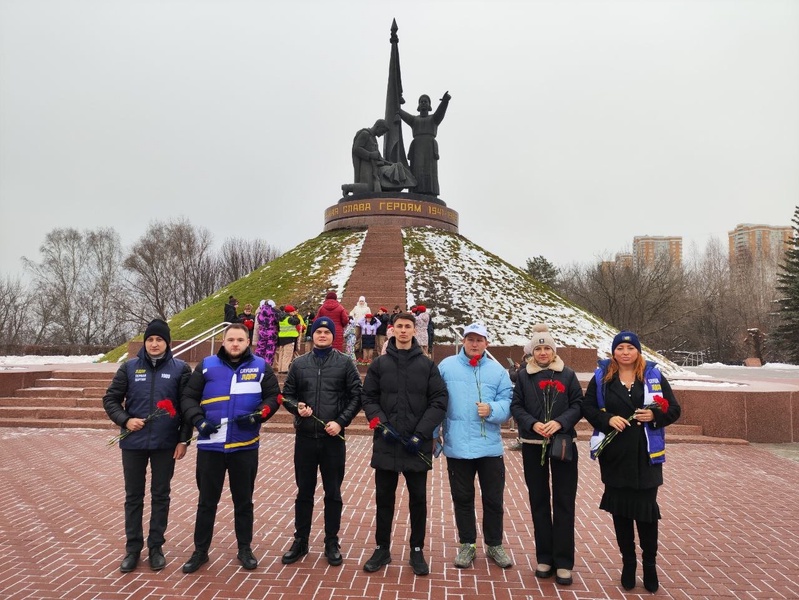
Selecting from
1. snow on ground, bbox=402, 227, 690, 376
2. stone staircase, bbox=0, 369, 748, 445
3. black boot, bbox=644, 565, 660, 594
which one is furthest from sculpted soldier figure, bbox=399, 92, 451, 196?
black boot, bbox=644, 565, 660, 594

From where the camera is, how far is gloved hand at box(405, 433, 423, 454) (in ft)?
13.1

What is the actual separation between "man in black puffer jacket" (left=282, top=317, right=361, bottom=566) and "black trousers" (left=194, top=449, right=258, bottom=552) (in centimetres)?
37

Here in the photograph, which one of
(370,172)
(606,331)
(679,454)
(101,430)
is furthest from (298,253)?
(679,454)

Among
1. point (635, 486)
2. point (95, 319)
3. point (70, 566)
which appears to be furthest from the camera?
point (95, 319)

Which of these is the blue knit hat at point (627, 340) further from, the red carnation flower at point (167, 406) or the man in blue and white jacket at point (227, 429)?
the red carnation flower at point (167, 406)

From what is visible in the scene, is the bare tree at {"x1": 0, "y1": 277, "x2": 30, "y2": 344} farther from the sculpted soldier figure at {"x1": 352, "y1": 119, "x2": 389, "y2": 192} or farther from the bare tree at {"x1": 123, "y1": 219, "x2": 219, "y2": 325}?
the sculpted soldier figure at {"x1": 352, "y1": 119, "x2": 389, "y2": 192}

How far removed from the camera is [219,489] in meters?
4.16

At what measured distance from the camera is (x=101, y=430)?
980cm

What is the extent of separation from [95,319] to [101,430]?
122 feet

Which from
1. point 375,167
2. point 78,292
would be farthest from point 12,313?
point 375,167

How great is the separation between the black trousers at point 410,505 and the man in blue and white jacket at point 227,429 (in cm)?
98

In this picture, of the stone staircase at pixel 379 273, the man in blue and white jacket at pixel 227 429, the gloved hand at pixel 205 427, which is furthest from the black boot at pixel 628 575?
the stone staircase at pixel 379 273

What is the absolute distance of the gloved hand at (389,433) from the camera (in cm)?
405

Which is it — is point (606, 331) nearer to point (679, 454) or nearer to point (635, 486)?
point (679, 454)
